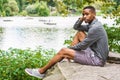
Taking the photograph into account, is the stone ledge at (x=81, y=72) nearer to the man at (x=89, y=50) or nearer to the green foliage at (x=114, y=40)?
the man at (x=89, y=50)

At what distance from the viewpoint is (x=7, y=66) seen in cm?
696

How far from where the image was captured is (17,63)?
7016 millimetres

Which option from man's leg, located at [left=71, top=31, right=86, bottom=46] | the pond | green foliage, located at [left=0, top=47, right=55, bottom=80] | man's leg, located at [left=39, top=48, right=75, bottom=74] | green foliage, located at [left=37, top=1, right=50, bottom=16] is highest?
man's leg, located at [left=71, top=31, right=86, bottom=46]

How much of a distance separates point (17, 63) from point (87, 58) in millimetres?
1721

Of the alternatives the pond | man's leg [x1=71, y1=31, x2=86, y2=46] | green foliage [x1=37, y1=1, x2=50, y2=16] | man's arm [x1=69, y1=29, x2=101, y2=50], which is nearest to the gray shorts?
man's arm [x1=69, y1=29, x2=101, y2=50]

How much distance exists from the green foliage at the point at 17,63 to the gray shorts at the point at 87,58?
1436 millimetres

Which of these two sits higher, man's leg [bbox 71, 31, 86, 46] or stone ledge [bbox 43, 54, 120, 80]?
man's leg [bbox 71, 31, 86, 46]

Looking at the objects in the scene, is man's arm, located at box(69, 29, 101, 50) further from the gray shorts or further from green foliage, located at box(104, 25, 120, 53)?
green foliage, located at box(104, 25, 120, 53)

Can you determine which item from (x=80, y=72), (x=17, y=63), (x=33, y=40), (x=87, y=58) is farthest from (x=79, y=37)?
(x=33, y=40)

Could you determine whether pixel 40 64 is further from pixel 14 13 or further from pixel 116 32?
pixel 14 13

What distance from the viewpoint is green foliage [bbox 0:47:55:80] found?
6906mm

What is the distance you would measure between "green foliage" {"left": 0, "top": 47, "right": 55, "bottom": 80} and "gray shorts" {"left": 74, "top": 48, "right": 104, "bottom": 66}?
4.71ft

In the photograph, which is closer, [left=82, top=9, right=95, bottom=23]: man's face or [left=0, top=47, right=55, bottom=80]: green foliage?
[left=82, top=9, right=95, bottom=23]: man's face

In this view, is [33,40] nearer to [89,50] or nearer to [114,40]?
[114,40]
